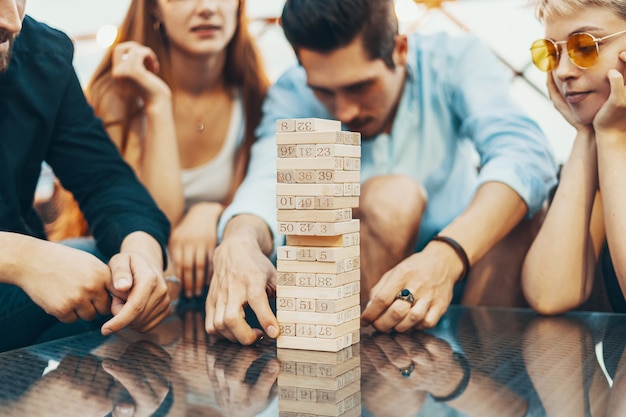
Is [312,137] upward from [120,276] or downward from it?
upward

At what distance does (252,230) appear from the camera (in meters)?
1.42

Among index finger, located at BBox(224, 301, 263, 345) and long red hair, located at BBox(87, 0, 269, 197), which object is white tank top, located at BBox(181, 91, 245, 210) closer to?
long red hair, located at BBox(87, 0, 269, 197)

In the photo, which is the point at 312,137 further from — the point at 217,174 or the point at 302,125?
the point at 217,174

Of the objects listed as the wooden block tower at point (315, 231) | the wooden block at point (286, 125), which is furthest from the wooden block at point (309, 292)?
the wooden block at point (286, 125)

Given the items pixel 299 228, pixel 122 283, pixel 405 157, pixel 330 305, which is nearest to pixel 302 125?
pixel 299 228

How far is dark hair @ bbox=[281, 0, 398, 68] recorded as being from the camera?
62.4 inches

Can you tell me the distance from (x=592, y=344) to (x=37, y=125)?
98 centimetres

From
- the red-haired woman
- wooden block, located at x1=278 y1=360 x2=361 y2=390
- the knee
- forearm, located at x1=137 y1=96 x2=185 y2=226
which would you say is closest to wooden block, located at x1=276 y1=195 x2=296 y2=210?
wooden block, located at x1=278 y1=360 x2=361 y2=390

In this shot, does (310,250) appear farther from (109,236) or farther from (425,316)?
(109,236)

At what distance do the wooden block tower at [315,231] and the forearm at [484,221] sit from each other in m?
0.31

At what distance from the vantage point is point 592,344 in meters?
1.13

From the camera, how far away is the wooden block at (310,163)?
101 centimetres

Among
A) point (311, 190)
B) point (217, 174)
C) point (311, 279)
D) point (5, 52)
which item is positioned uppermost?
point (5, 52)

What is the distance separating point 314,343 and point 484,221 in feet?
1.51
